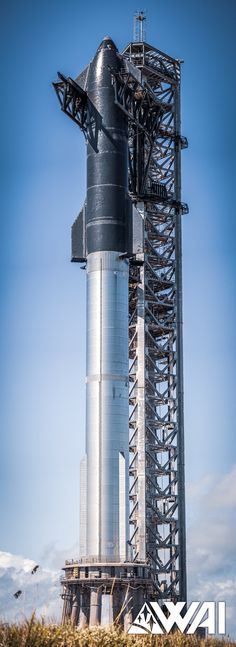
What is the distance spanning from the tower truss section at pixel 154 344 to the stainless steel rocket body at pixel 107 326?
2608 millimetres

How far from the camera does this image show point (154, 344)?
365 feet

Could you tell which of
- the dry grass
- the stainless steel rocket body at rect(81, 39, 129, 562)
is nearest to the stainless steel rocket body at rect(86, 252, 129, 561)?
the stainless steel rocket body at rect(81, 39, 129, 562)

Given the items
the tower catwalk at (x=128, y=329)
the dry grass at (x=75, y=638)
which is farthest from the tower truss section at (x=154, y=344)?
the dry grass at (x=75, y=638)

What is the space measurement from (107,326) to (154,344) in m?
14.7

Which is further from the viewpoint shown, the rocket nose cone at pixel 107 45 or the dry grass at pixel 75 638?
A: the rocket nose cone at pixel 107 45

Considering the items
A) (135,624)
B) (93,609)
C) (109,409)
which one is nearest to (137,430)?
(109,409)

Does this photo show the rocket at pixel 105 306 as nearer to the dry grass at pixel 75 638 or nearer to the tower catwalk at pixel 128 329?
the tower catwalk at pixel 128 329

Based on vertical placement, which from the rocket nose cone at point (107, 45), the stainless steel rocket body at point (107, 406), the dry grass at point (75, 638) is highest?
the rocket nose cone at point (107, 45)

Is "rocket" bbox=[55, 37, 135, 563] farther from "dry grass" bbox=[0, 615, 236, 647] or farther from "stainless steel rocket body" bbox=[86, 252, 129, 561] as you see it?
"dry grass" bbox=[0, 615, 236, 647]

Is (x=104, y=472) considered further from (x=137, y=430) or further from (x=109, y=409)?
(x=137, y=430)

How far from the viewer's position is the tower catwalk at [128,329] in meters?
94.1

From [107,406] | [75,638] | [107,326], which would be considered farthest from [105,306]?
[75,638]

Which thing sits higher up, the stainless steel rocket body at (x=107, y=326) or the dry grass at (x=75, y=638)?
the stainless steel rocket body at (x=107, y=326)

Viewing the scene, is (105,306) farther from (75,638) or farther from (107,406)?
(75,638)
